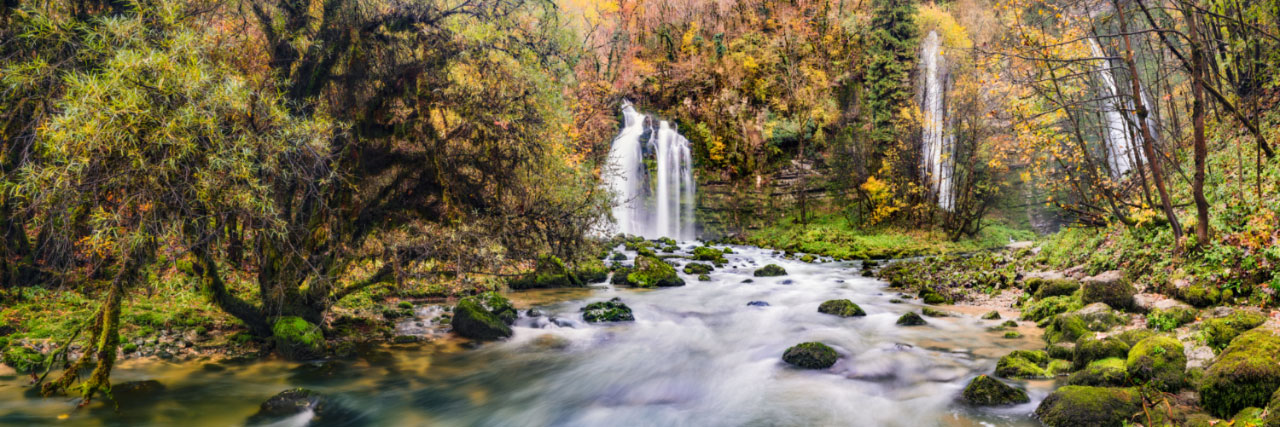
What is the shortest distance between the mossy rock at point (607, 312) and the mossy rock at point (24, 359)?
Answer: 7.85m

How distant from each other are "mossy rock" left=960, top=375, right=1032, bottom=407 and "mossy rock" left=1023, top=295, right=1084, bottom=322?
13.0ft

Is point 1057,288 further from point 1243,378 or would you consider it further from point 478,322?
point 478,322

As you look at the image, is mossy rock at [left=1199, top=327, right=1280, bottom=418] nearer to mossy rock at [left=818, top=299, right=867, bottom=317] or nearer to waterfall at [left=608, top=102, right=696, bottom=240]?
mossy rock at [left=818, top=299, right=867, bottom=317]

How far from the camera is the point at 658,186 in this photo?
3120cm

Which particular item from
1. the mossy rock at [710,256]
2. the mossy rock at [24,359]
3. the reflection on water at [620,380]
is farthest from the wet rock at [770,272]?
the mossy rock at [24,359]

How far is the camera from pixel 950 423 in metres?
6.24

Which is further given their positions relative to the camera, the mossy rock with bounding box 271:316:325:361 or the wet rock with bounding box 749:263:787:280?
the wet rock with bounding box 749:263:787:280

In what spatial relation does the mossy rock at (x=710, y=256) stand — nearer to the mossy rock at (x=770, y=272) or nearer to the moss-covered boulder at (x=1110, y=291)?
the mossy rock at (x=770, y=272)

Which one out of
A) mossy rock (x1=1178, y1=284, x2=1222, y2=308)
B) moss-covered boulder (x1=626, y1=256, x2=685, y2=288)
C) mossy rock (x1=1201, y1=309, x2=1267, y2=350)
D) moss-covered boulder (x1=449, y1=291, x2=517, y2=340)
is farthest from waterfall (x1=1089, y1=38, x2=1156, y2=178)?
moss-covered boulder (x1=626, y1=256, x2=685, y2=288)

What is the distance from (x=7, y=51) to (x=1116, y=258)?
1703cm

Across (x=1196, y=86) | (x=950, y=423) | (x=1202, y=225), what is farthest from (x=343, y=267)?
(x=1202, y=225)

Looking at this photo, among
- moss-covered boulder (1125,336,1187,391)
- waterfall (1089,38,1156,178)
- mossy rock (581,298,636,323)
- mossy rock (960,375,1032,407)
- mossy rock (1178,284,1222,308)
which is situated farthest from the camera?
mossy rock (581,298,636,323)

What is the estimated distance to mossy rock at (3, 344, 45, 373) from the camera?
6.73 metres

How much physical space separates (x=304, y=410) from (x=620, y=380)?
13.8 ft
